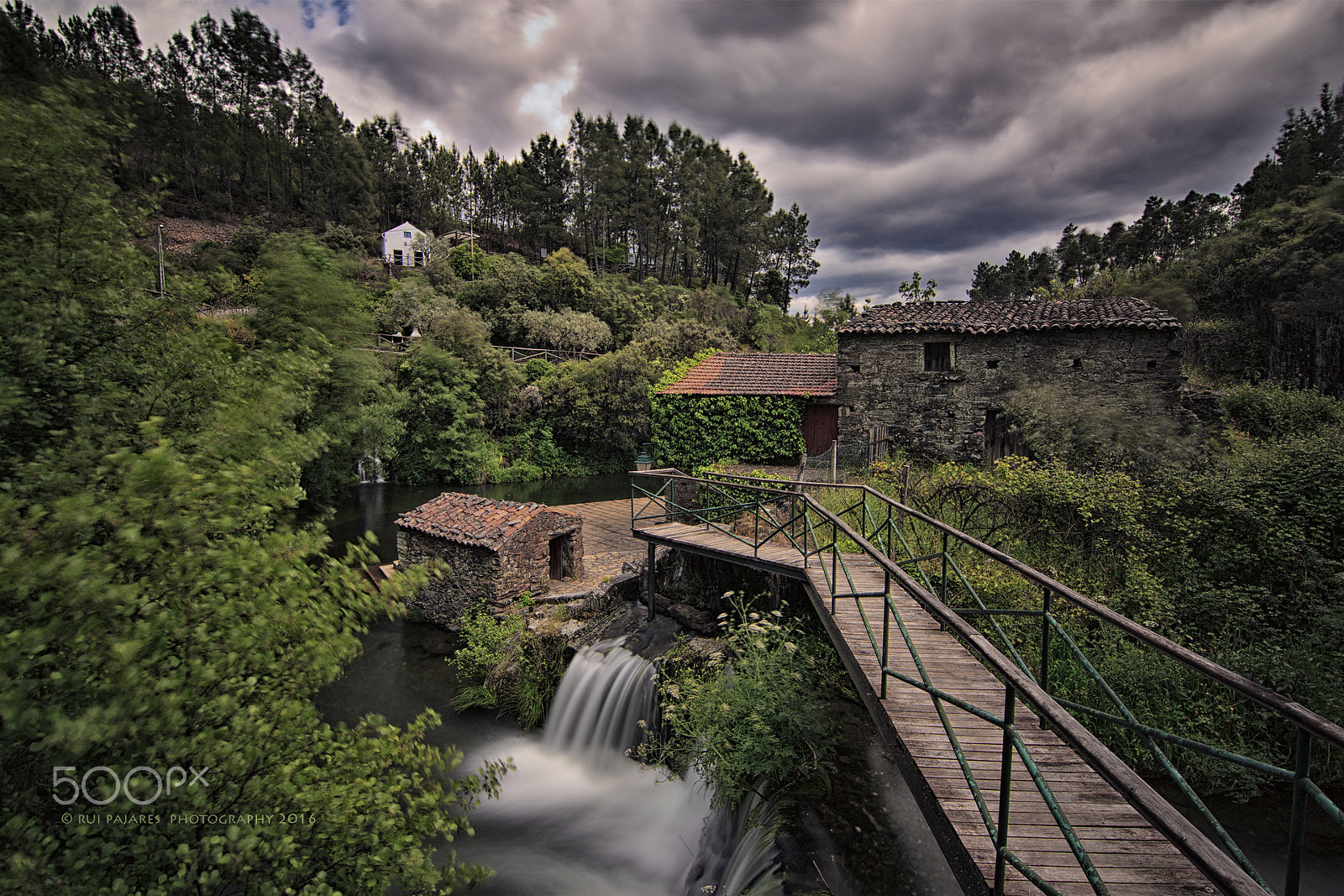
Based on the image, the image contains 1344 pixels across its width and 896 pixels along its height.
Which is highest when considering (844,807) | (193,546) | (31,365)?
(31,365)

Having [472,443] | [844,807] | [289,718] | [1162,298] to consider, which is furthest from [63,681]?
[1162,298]

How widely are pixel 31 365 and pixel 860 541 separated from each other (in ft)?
19.0

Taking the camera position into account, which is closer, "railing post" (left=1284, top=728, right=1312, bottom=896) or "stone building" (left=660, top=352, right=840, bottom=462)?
"railing post" (left=1284, top=728, right=1312, bottom=896)

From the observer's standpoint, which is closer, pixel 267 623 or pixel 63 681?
pixel 63 681

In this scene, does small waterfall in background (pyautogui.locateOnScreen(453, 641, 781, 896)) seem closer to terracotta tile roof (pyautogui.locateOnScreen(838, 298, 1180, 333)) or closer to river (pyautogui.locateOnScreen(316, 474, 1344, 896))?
river (pyautogui.locateOnScreen(316, 474, 1344, 896))

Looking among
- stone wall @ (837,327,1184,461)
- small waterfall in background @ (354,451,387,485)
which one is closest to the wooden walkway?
stone wall @ (837,327,1184,461)

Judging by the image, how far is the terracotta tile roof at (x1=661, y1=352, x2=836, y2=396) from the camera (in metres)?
18.0

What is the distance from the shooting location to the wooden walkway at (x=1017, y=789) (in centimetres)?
278

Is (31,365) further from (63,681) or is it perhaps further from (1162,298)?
(1162,298)

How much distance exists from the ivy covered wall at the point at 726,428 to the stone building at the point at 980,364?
177cm

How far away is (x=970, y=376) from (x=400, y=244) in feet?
156

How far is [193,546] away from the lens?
2896 millimetres

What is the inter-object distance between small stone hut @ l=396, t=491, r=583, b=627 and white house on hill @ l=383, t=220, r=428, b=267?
134 ft

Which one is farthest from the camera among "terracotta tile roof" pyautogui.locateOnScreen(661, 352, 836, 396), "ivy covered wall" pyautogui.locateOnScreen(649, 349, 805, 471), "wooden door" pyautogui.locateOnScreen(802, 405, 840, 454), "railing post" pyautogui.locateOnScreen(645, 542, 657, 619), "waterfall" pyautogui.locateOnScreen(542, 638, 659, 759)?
"terracotta tile roof" pyautogui.locateOnScreen(661, 352, 836, 396)
